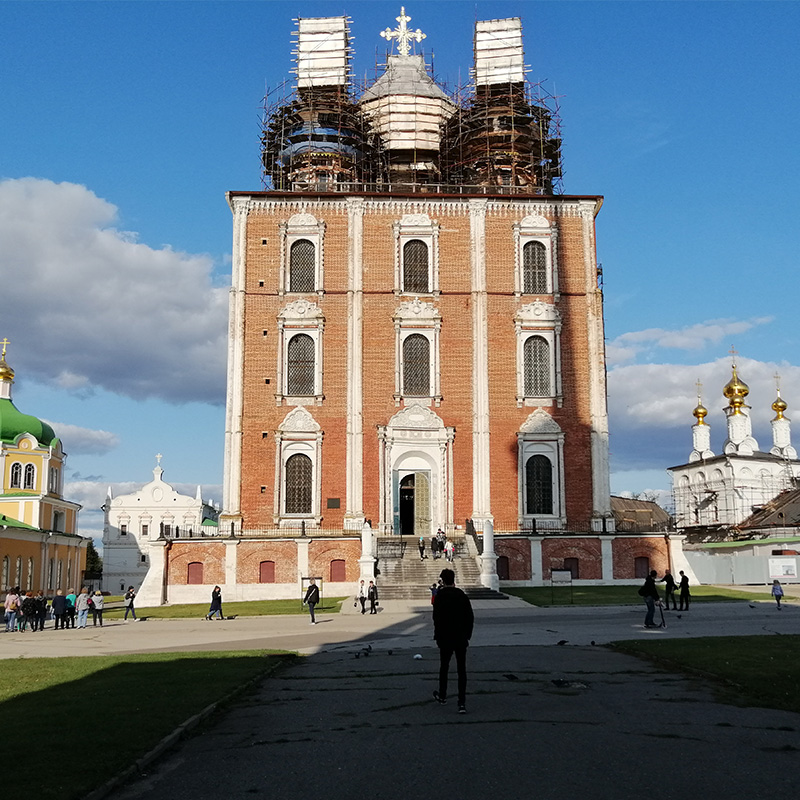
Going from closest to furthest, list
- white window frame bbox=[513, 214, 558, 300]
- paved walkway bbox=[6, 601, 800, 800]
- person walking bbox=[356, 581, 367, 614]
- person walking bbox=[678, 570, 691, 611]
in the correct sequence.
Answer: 1. paved walkway bbox=[6, 601, 800, 800]
2. person walking bbox=[678, 570, 691, 611]
3. person walking bbox=[356, 581, 367, 614]
4. white window frame bbox=[513, 214, 558, 300]

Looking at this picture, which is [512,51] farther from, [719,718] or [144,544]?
[144,544]

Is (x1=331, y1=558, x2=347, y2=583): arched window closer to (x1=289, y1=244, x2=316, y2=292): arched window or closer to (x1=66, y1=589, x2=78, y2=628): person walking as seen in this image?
(x1=66, y1=589, x2=78, y2=628): person walking

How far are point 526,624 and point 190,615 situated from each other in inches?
571

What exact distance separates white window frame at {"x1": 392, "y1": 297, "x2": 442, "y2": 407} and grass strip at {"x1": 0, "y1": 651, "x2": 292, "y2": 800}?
89.7 feet

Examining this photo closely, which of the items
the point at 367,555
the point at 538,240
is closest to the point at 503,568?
the point at 367,555

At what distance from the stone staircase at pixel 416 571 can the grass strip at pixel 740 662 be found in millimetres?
17586

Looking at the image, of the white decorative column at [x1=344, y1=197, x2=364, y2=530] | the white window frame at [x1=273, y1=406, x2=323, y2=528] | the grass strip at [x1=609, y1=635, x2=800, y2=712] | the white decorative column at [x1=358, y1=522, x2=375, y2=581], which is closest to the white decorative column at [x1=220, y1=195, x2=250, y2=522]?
the white window frame at [x1=273, y1=406, x2=323, y2=528]

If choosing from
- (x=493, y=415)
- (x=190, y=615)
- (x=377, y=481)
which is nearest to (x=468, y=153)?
(x=493, y=415)

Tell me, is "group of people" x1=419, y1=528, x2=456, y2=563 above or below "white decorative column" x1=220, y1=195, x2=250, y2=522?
below

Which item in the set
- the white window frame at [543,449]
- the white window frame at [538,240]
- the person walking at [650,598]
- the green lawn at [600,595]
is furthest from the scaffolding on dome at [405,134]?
the person walking at [650,598]

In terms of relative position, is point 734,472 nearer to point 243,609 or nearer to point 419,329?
point 419,329

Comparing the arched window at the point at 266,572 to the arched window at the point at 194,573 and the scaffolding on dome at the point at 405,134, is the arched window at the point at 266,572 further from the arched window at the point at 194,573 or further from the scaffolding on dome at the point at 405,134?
the scaffolding on dome at the point at 405,134

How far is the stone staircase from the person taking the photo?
37.5m

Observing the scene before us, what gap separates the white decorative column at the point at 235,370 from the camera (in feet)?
144
